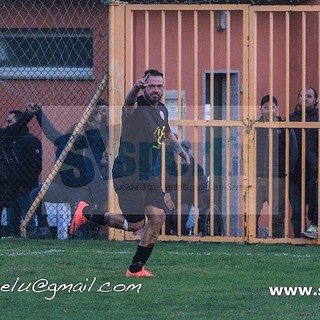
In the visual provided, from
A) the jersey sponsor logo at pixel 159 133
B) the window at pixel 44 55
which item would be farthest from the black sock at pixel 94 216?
the window at pixel 44 55

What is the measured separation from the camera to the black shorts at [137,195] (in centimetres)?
1091

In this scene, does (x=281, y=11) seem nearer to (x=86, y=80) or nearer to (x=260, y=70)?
(x=260, y=70)

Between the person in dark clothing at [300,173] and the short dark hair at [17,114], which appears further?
the short dark hair at [17,114]

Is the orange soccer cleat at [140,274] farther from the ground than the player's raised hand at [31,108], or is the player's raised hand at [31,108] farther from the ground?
the player's raised hand at [31,108]

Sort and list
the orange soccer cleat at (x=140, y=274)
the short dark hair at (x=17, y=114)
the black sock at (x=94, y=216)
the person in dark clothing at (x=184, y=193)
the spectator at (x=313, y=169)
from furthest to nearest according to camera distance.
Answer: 1. the short dark hair at (x=17, y=114)
2. the person in dark clothing at (x=184, y=193)
3. the spectator at (x=313, y=169)
4. the black sock at (x=94, y=216)
5. the orange soccer cleat at (x=140, y=274)

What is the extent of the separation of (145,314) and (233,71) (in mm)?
7934

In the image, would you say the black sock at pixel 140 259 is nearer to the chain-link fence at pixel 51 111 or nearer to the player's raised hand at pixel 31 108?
the chain-link fence at pixel 51 111

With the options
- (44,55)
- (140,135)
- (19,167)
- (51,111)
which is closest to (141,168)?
(140,135)

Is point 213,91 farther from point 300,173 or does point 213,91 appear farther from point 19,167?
point 19,167

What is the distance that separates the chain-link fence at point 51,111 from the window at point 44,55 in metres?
0.01

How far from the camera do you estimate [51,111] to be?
1652 centimetres

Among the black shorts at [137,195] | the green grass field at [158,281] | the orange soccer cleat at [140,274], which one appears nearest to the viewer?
the green grass field at [158,281]

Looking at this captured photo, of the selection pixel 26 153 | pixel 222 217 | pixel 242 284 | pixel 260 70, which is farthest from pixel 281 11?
pixel 242 284
